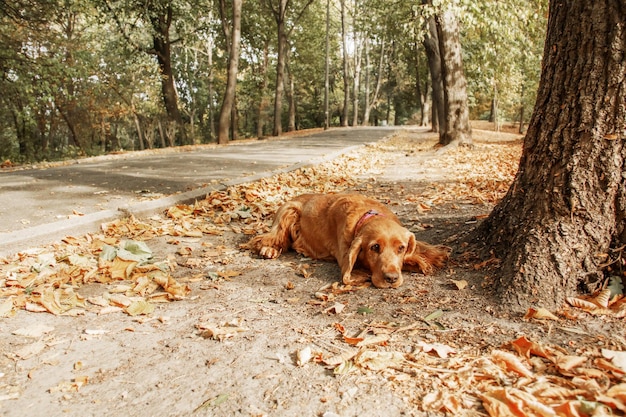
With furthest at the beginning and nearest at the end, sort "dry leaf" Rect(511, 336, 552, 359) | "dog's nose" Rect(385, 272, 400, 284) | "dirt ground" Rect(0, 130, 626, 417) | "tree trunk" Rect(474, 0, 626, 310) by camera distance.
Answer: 1. "dog's nose" Rect(385, 272, 400, 284)
2. "tree trunk" Rect(474, 0, 626, 310)
3. "dry leaf" Rect(511, 336, 552, 359)
4. "dirt ground" Rect(0, 130, 626, 417)

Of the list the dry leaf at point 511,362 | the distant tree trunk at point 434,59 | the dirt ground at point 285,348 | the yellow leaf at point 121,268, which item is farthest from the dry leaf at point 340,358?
the distant tree trunk at point 434,59

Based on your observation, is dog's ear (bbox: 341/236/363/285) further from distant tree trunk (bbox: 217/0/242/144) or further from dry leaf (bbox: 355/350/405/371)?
distant tree trunk (bbox: 217/0/242/144)

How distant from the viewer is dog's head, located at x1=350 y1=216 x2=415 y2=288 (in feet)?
10.6

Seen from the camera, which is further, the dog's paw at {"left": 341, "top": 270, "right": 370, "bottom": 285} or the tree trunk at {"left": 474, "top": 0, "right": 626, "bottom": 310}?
the dog's paw at {"left": 341, "top": 270, "right": 370, "bottom": 285}

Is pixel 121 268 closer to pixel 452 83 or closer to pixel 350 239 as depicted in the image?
pixel 350 239

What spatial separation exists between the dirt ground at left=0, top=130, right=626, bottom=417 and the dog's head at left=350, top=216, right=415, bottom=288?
123mm

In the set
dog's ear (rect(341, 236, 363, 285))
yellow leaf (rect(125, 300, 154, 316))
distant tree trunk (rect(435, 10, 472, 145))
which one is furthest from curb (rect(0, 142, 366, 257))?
distant tree trunk (rect(435, 10, 472, 145))

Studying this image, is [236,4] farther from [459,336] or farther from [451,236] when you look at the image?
[459,336]

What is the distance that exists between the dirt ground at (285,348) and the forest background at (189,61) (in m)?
7.32

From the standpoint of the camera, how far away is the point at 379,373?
83.5 inches

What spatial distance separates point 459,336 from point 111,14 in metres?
19.9

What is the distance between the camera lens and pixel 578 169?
9.18ft

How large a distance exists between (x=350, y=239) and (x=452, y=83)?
36.7ft

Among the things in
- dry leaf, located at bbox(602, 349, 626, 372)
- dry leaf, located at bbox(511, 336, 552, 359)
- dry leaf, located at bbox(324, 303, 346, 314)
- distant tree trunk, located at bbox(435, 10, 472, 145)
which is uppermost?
distant tree trunk, located at bbox(435, 10, 472, 145)
